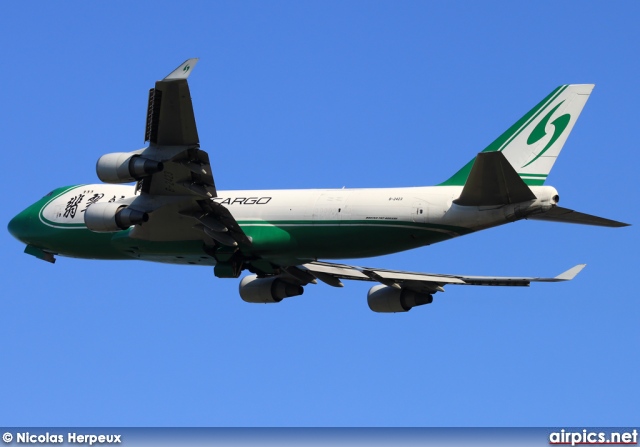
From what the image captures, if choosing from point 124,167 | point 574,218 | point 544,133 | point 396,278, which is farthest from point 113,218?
point 574,218

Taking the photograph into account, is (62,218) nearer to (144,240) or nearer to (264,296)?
(144,240)

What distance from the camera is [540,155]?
41.5 meters

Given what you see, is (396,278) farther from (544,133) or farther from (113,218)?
(113,218)

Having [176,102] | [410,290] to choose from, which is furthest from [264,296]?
[176,102]

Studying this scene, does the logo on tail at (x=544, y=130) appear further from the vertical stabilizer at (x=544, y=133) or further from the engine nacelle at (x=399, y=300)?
the engine nacelle at (x=399, y=300)

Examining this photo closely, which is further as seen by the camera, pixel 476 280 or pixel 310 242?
pixel 476 280

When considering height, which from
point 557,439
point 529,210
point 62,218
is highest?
point 62,218

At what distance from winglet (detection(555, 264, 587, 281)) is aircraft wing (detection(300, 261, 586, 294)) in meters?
2.40

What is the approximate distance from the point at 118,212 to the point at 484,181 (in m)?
12.5

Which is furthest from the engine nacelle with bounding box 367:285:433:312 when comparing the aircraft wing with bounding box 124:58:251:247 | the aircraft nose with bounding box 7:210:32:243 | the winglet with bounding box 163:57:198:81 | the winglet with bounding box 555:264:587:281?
the winglet with bounding box 163:57:198:81

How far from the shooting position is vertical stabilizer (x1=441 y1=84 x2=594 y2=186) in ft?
136

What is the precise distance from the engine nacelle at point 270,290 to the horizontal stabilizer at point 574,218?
11617mm

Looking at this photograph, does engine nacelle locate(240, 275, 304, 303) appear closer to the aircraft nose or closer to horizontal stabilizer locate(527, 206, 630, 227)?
the aircraft nose

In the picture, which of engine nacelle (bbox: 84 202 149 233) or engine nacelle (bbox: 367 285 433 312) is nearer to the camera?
engine nacelle (bbox: 84 202 149 233)
